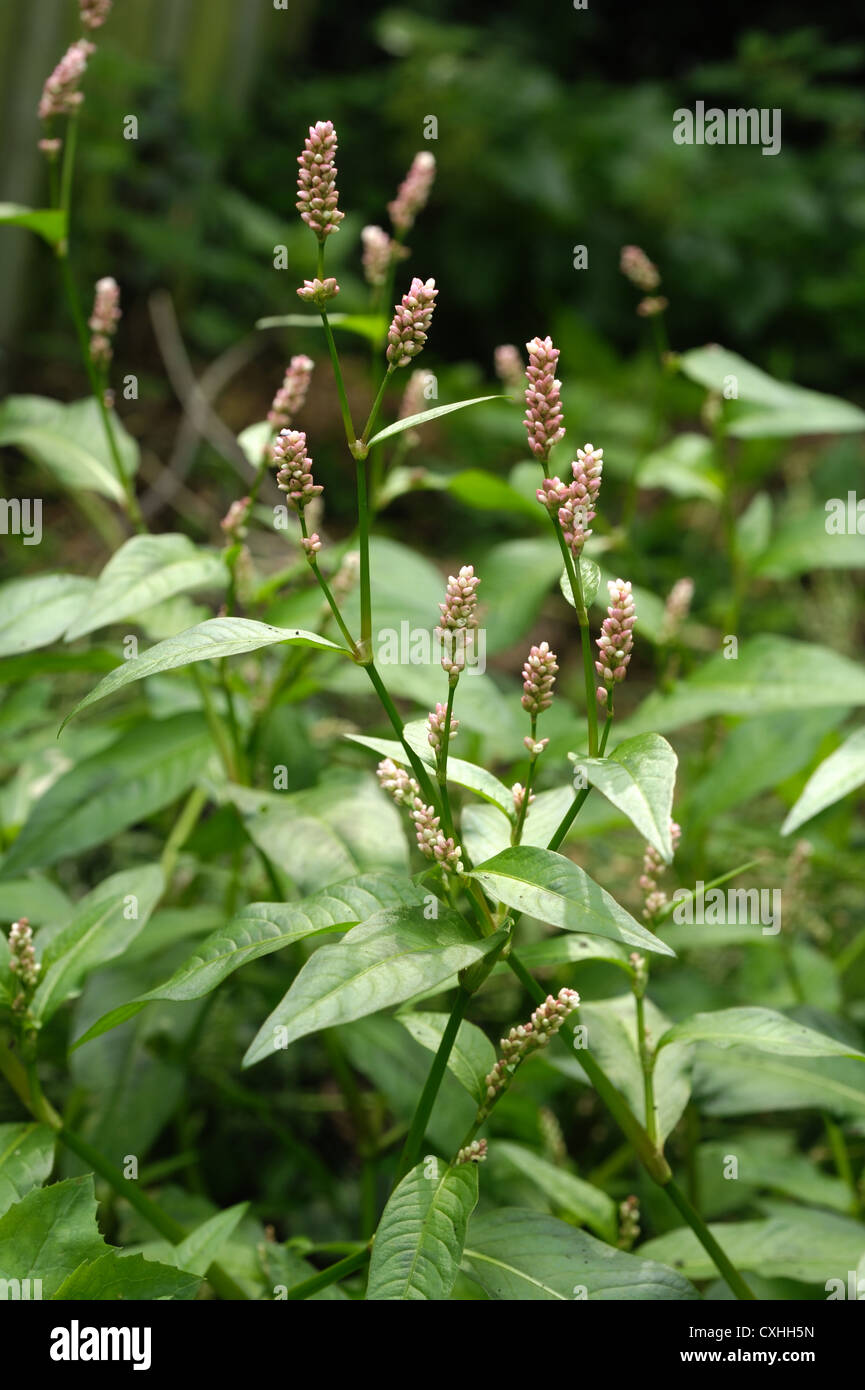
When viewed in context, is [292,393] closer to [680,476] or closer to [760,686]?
[760,686]

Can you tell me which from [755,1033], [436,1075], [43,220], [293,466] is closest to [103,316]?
[43,220]

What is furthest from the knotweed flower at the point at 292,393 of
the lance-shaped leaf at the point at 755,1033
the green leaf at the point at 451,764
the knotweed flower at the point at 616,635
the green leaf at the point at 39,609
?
the lance-shaped leaf at the point at 755,1033

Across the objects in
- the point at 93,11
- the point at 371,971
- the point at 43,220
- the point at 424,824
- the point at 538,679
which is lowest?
the point at 371,971

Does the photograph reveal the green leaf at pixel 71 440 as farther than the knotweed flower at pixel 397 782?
Yes

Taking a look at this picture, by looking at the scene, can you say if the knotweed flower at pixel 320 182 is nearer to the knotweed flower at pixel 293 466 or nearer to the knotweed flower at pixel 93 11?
the knotweed flower at pixel 293 466

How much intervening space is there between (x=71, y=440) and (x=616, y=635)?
3.97 feet

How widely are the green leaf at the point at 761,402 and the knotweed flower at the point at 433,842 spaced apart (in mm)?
1174

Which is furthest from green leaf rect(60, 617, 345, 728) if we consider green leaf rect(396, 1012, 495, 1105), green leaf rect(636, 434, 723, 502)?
green leaf rect(636, 434, 723, 502)

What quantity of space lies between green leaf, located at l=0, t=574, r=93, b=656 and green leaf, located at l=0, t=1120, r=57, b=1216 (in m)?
0.53

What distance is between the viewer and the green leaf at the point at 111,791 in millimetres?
1509

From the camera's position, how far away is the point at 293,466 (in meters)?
0.95

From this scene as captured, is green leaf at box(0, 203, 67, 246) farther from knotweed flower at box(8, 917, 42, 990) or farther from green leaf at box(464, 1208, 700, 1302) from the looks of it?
green leaf at box(464, 1208, 700, 1302)

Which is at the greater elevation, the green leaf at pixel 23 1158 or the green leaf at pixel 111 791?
the green leaf at pixel 111 791

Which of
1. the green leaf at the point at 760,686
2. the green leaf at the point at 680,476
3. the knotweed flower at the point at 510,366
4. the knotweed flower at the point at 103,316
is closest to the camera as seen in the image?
the knotweed flower at the point at 103,316
